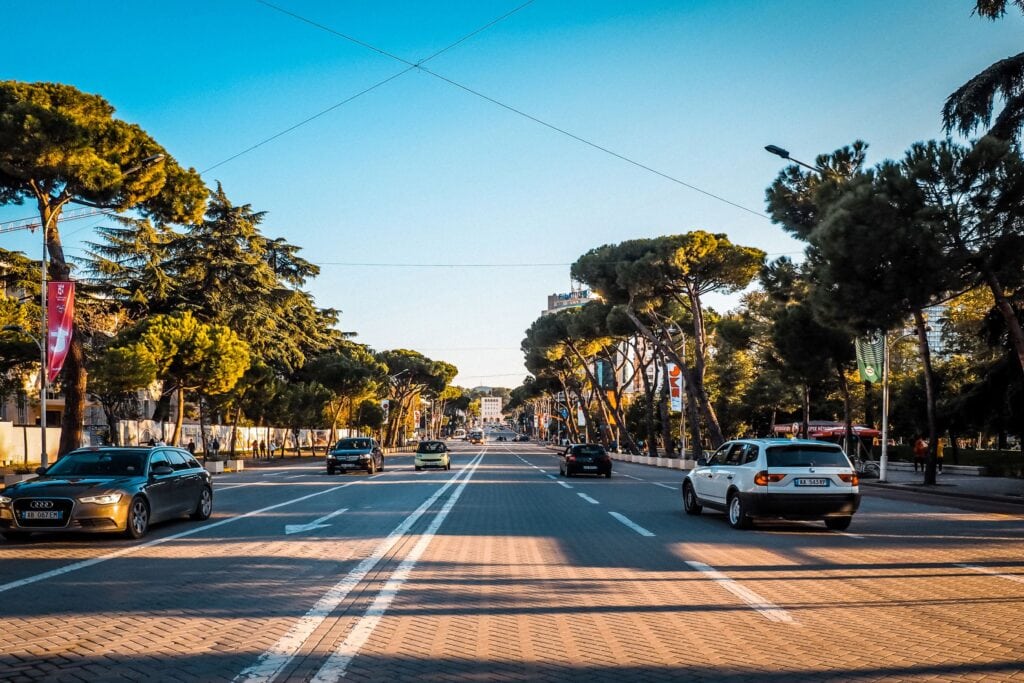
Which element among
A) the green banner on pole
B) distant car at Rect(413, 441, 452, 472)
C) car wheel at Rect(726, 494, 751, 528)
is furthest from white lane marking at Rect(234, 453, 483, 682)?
distant car at Rect(413, 441, 452, 472)

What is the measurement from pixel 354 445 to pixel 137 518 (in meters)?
25.5

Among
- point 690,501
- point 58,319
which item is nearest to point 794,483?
point 690,501

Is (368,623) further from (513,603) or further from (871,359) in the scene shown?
(871,359)

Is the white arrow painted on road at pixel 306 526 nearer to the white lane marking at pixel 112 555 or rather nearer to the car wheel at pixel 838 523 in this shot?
the white lane marking at pixel 112 555

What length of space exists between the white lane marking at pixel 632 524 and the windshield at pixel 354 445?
22.1 m

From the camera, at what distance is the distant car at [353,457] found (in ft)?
120

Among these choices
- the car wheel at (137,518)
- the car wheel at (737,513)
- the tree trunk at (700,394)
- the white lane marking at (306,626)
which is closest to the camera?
the white lane marking at (306,626)

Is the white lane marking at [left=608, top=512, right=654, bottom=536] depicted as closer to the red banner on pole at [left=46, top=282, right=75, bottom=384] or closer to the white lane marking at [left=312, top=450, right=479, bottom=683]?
the white lane marking at [left=312, top=450, right=479, bottom=683]

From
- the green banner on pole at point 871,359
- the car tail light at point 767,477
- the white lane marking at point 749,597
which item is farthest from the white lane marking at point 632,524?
Result: the green banner on pole at point 871,359

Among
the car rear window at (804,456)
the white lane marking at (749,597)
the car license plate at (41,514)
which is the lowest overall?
the white lane marking at (749,597)

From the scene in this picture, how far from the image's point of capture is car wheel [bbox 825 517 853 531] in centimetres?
1492

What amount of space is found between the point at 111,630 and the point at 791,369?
36.8 m

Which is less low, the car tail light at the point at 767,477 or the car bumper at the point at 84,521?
the car tail light at the point at 767,477

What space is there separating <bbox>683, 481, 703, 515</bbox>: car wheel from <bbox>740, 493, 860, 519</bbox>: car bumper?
2720 mm
